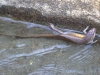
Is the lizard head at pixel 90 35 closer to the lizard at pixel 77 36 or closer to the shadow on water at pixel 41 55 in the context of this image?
the lizard at pixel 77 36

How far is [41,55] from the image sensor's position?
216 inches

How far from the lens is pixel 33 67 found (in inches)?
208

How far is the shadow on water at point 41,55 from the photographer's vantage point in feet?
17.3

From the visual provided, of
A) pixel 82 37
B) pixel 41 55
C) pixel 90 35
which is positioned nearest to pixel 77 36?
pixel 82 37

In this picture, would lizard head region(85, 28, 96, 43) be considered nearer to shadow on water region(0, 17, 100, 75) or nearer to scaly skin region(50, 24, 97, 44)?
scaly skin region(50, 24, 97, 44)

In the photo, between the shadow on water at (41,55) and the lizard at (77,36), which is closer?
the shadow on water at (41,55)

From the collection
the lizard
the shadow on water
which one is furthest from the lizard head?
the shadow on water

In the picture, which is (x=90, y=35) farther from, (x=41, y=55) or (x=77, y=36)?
(x=41, y=55)

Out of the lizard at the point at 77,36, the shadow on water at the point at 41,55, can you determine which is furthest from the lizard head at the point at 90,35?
the shadow on water at the point at 41,55

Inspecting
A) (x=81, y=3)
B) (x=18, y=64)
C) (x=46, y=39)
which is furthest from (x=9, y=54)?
(x=81, y=3)

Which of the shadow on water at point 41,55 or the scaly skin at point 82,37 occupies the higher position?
the scaly skin at point 82,37

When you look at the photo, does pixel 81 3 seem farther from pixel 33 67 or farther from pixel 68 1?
pixel 33 67

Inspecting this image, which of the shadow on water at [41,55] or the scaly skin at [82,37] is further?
the scaly skin at [82,37]

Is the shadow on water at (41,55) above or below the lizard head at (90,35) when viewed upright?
below
